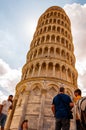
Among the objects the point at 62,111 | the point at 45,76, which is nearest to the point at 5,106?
the point at 62,111

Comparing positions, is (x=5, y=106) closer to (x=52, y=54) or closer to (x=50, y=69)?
(x=50, y=69)

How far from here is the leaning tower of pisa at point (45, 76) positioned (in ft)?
66.2

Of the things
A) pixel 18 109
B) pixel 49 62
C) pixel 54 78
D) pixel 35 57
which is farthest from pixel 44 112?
pixel 35 57

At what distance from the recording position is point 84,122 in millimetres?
4656

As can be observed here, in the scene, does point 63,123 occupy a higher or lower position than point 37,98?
lower

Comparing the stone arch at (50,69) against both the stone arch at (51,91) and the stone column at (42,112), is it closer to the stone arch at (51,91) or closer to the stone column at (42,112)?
the stone arch at (51,91)

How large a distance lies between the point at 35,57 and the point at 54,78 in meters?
6.30

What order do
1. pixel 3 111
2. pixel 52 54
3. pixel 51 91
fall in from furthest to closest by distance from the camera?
pixel 52 54 → pixel 51 91 → pixel 3 111

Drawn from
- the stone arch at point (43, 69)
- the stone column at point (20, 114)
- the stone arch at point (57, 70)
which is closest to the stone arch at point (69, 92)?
the stone arch at point (57, 70)

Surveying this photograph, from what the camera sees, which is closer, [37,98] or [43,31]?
[37,98]

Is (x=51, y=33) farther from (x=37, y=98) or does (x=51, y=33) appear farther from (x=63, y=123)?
(x=63, y=123)

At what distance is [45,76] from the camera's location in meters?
23.8

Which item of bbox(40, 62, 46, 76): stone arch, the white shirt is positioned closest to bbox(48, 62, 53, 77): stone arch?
bbox(40, 62, 46, 76): stone arch

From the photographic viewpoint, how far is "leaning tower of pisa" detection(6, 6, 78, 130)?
66.2 ft
